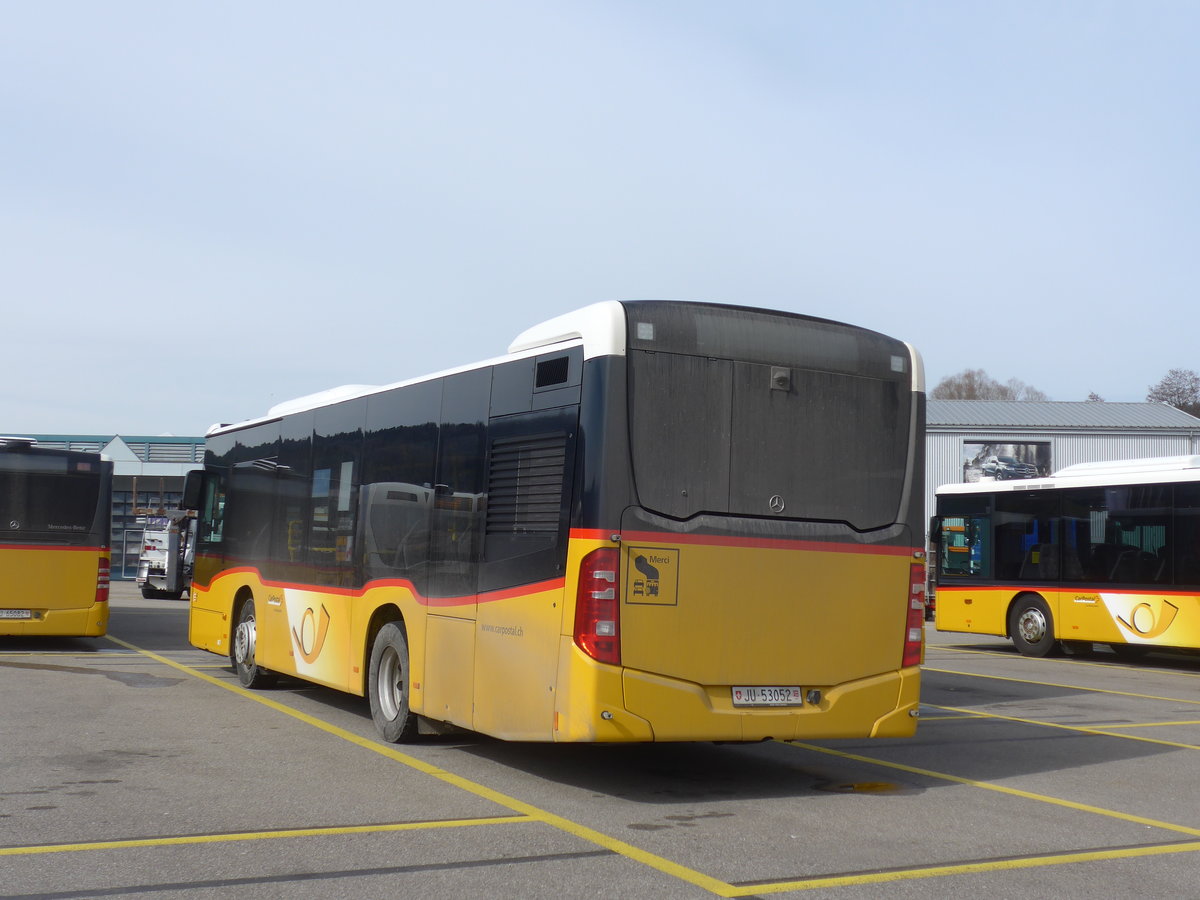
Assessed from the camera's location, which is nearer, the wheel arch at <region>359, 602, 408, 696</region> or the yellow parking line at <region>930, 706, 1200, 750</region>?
the wheel arch at <region>359, 602, 408, 696</region>

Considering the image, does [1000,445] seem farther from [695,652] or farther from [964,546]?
[695,652]

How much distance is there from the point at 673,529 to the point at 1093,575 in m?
14.7

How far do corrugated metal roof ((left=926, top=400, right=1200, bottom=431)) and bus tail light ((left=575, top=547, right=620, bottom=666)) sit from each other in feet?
189

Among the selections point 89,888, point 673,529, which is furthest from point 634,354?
point 89,888

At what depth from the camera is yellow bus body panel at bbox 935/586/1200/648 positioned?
748 inches

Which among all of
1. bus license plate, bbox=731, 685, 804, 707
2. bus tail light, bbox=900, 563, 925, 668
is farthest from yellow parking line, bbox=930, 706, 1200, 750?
bus license plate, bbox=731, 685, 804, 707

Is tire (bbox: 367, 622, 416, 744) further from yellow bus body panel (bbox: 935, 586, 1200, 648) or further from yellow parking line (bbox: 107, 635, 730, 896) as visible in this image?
yellow bus body panel (bbox: 935, 586, 1200, 648)

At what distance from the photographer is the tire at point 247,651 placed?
1377 centimetres

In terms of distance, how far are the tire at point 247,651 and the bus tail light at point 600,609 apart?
689cm

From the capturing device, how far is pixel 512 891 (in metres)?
5.66

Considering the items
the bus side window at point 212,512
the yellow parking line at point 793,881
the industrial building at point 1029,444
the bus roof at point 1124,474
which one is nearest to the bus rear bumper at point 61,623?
the bus side window at point 212,512

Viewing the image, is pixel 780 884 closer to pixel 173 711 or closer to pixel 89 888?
pixel 89 888

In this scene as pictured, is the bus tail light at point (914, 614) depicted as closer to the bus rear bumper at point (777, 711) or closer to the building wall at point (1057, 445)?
the bus rear bumper at point (777, 711)

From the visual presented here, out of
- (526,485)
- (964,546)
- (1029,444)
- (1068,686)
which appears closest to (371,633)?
(526,485)
